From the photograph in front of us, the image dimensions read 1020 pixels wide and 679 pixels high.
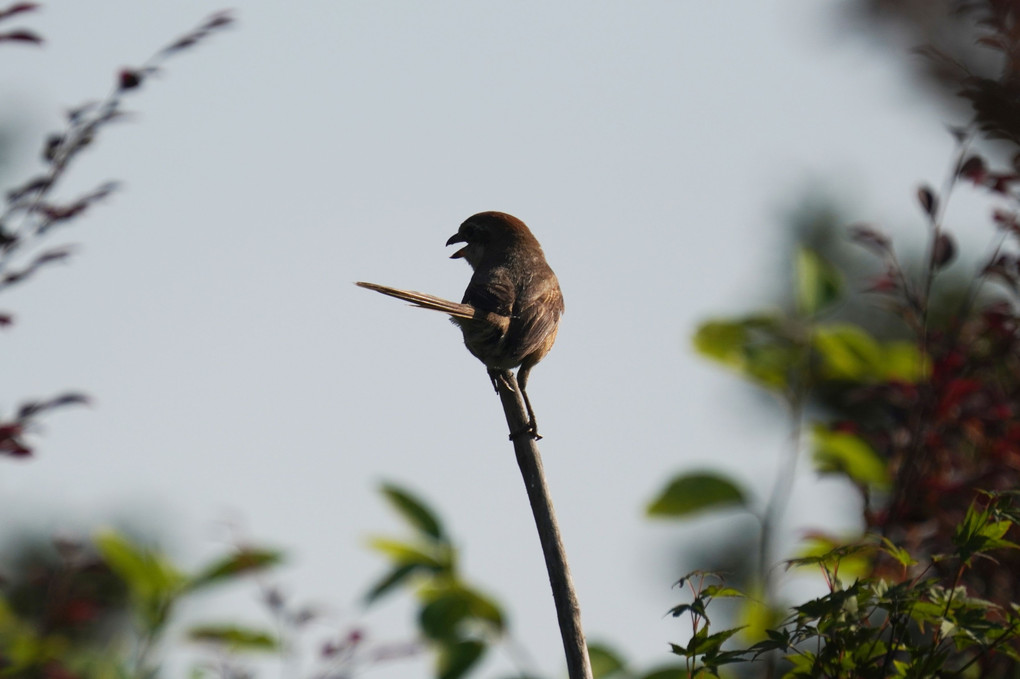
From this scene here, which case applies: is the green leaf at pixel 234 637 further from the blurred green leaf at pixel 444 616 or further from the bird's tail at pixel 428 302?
the bird's tail at pixel 428 302

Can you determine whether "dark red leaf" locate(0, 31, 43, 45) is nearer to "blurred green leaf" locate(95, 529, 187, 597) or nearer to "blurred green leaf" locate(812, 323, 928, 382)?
"blurred green leaf" locate(95, 529, 187, 597)

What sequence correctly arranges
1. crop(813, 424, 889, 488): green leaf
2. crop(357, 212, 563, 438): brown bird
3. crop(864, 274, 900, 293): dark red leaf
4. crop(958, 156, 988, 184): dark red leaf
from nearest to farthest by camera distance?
crop(958, 156, 988, 184): dark red leaf < crop(813, 424, 889, 488): green leaf < crop(864, 274, 900, 293): dark red leaf < crop(357, 212, 563, 438): brown bird

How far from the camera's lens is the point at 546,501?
2.70 metres

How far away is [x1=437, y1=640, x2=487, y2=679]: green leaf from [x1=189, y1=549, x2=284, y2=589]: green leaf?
2.76ft

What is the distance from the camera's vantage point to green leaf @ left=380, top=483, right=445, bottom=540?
4.42m

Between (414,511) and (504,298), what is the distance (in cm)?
158

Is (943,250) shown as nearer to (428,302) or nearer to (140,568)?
(428,302)

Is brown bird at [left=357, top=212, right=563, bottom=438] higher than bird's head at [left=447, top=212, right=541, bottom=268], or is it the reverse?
bird's head at [left=447, top=212, right=541, bottom=268]

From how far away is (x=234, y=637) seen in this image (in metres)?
4.52

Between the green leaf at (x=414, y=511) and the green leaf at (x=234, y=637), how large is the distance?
711 millimetres

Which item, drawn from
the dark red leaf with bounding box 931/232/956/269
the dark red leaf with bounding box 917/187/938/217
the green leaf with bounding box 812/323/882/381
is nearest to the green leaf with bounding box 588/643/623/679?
the green leaf with bounding box 812/323/882/381

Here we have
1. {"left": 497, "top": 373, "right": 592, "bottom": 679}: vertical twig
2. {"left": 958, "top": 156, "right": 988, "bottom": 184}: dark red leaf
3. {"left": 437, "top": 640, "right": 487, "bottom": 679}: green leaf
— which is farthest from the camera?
{"left": 958, "top": 156, "right": 988, "bottom": 184}: dark red leaf

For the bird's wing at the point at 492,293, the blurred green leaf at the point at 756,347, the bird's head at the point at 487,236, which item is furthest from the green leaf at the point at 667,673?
the bird's head at the point at 487,236

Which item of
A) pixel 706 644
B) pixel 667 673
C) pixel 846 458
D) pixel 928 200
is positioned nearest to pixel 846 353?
pixel 846 458
